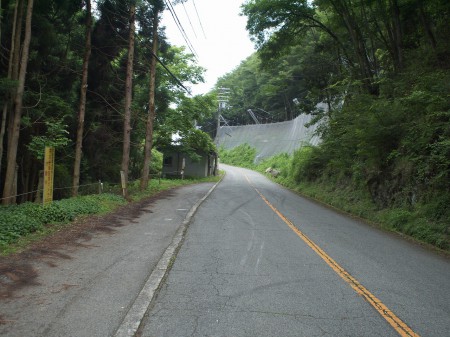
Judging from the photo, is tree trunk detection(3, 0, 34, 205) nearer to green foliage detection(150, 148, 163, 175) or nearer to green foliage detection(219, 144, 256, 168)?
green foliage detection(150, 148, 163, 175)

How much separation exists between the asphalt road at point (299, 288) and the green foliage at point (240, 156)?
201 ft

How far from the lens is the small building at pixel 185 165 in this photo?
3700 centimetres

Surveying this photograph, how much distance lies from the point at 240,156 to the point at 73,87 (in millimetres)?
62073

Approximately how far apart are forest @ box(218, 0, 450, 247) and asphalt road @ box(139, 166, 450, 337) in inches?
115

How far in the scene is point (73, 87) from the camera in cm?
1655

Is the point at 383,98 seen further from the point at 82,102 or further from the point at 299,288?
the point at 299,288

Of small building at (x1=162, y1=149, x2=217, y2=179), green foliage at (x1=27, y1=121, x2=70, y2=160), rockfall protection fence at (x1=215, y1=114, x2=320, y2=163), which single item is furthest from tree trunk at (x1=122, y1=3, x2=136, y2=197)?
rockfall protection fence at (x1=215, y1=114, x2=320, y2=163)

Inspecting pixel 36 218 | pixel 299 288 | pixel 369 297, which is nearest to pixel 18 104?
pixel 36 218

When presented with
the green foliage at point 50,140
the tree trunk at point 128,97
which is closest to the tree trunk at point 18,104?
the green foliage at point 50,140

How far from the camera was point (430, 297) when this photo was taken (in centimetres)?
520

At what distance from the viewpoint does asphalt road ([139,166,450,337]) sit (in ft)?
13.5

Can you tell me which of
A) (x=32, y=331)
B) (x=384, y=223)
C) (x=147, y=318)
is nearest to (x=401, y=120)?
(x=384, y=223)

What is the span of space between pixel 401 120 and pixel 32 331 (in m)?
13.5

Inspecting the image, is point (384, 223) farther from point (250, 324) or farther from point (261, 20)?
point (261, 20)
